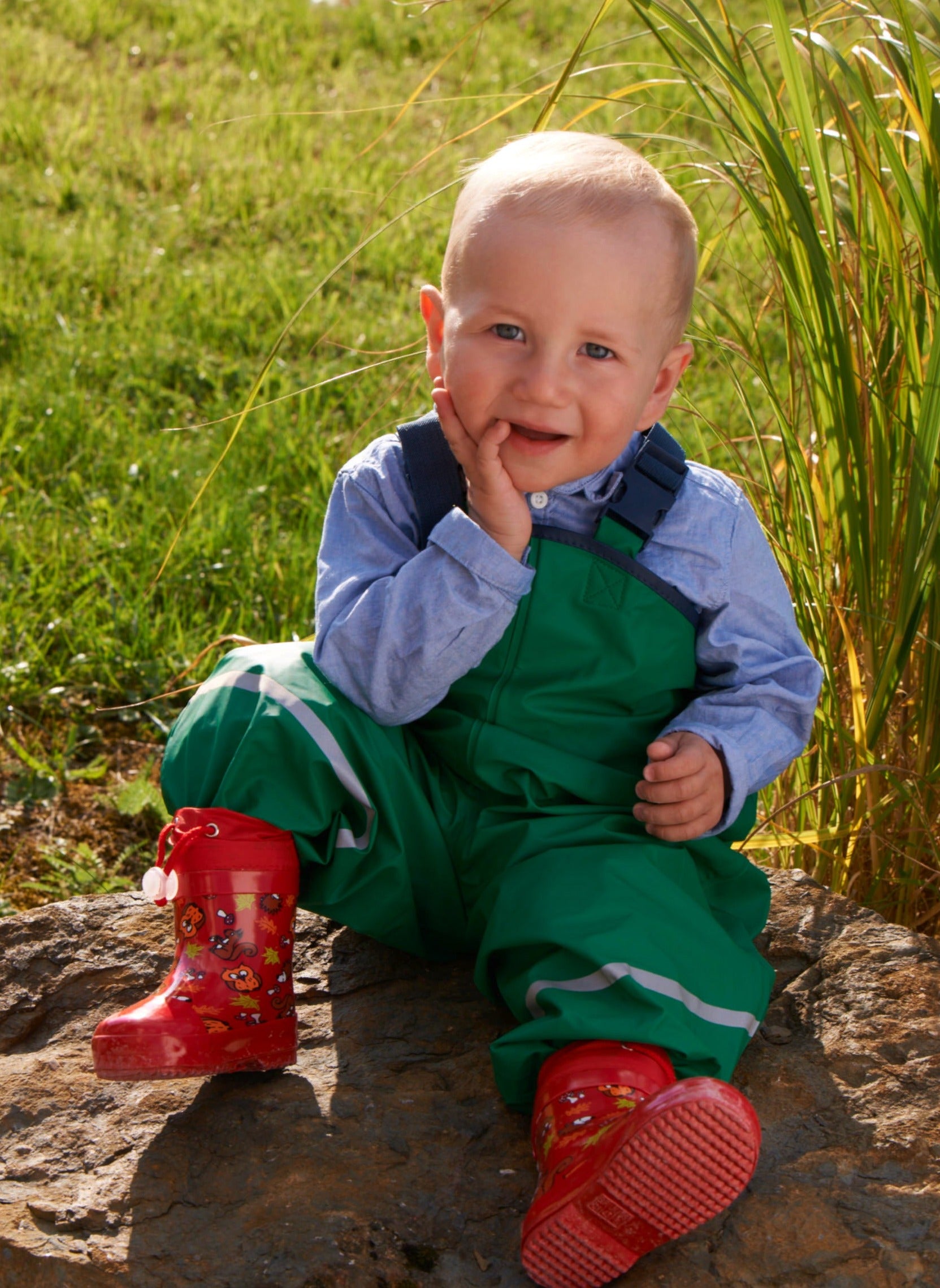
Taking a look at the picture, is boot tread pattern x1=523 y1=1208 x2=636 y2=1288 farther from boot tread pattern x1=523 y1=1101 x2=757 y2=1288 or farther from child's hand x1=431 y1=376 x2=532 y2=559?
child's hand x1=431 y1=376 x2=532 y2=559

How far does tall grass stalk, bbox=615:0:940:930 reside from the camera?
185 centimetres

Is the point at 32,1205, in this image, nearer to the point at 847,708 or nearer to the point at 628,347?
the point at 628,347

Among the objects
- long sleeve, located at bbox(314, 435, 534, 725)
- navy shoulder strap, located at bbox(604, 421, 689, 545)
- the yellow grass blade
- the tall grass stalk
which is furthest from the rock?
the yellow grass blade

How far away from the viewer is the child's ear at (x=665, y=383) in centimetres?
182

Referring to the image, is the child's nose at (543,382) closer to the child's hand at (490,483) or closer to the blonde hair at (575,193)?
the child's hand at (490,483)

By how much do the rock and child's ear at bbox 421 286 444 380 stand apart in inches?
34.8

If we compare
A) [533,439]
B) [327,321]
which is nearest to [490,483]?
[533,439]

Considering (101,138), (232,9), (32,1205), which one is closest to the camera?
(32,1205)

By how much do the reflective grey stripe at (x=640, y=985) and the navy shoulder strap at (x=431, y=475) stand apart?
646mm

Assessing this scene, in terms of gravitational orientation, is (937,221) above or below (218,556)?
above

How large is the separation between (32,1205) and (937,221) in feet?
5.67

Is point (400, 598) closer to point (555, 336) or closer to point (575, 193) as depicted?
point (555, 336)

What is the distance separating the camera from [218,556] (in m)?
3.30

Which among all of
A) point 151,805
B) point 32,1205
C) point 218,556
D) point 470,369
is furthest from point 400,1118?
point 218,556
